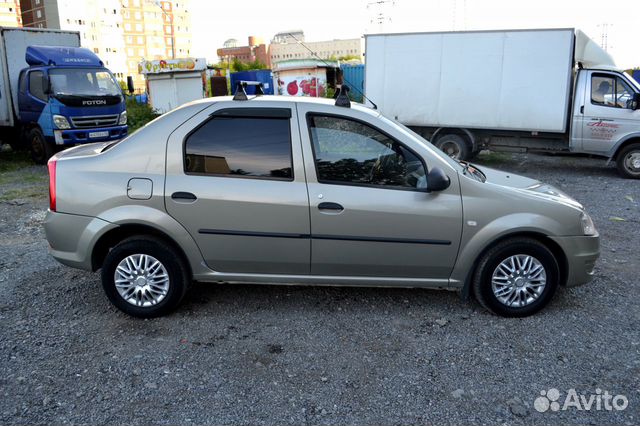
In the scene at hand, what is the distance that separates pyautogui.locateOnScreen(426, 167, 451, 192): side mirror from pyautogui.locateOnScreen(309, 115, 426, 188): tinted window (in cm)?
13

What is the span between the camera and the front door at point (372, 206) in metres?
4.02

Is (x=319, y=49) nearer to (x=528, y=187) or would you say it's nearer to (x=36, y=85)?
(x=36, y=85)

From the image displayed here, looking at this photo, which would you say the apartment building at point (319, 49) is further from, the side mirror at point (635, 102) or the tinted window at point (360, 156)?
the tinted window at point (360, 156)

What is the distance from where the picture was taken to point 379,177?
4.12 meters

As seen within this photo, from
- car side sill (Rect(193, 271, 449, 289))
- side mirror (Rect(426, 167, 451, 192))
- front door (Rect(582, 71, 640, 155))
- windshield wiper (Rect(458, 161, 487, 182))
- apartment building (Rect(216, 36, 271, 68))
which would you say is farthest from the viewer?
apartment building (Rect(216, 36, 271, 68))

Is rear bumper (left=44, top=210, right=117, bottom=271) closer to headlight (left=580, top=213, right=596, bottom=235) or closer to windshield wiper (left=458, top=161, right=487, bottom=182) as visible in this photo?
windshield wiper (left=458, top=161, right=487, bottom=182)

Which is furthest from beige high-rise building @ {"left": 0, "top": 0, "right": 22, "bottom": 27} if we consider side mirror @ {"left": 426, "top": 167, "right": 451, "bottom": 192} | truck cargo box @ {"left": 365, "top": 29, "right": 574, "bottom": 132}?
side mirror @ {"left": 426, "top": 167, "right": 451, "bottom": 192}

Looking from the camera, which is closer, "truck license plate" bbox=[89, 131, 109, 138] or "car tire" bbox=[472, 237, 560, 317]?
"car tire" bbox=[472, 237, 560, 317]

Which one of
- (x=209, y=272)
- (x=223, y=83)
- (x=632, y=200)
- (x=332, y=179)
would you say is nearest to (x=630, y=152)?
(x=632, y=200)

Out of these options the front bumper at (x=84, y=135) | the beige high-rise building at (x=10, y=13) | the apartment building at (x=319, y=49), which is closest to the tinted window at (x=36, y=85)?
the front bumper at (x=84, y=135)

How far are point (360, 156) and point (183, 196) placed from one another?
1421 mm

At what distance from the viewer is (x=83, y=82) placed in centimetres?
1278

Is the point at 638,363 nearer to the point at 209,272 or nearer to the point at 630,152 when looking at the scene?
the point at 209,272

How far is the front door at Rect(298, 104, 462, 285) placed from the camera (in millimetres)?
4023
